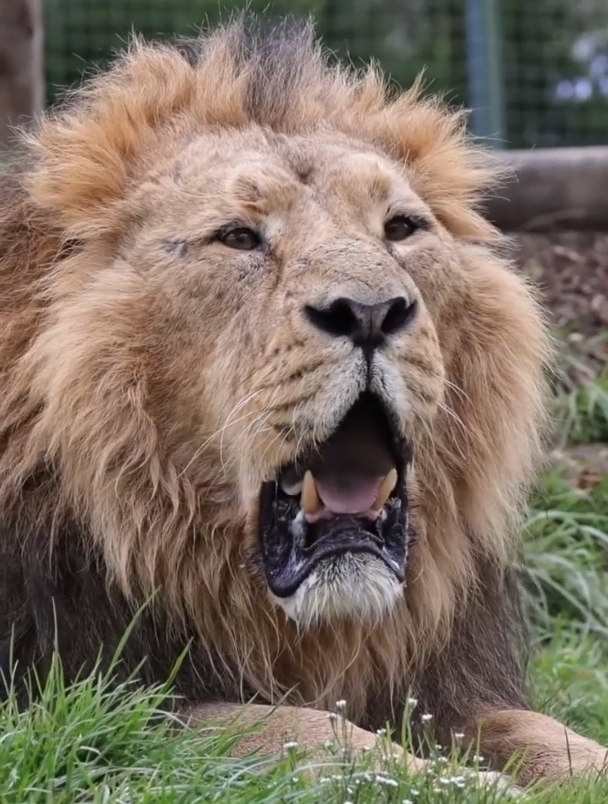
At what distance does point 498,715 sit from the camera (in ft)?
11.4

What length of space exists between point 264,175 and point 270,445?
627 mm

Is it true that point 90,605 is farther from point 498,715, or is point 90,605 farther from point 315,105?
point 315,105

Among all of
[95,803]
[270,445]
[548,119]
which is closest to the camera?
[95,803]

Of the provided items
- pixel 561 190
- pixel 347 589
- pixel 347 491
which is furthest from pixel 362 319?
pixel 561 190

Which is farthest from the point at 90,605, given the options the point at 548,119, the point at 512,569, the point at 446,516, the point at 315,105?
the point at 548,119

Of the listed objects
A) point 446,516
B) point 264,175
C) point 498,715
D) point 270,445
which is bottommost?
point 498,715

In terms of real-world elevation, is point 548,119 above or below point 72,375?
above

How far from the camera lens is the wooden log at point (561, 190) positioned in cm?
626

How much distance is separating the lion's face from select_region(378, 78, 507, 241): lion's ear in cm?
20

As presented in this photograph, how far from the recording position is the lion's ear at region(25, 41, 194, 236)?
3561mm

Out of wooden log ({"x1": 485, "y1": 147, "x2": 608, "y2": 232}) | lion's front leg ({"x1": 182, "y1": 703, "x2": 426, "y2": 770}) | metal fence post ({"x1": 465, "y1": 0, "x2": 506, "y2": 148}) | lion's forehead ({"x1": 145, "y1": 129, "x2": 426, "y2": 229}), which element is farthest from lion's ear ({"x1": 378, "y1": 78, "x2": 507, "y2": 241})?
metal fence post ({"x1": 465, "y1": 0, "x2": 506, "y2": 148})

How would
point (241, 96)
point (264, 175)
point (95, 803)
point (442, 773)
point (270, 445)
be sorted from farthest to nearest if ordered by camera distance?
point (241, 96) → point (264, 175) → point (270, 445) → point (442, 773) → point (95, 803)

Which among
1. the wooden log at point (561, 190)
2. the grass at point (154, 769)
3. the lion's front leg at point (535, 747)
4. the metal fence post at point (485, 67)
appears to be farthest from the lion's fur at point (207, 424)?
the metal fence post at point (485, 67)

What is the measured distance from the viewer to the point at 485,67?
7.64 meters
